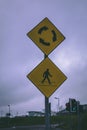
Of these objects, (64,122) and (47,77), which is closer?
(47,77)

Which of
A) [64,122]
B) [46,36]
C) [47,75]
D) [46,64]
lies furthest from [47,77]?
[64,122]

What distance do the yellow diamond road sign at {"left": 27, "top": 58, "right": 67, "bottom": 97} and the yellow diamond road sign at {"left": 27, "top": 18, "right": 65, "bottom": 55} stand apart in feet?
0.89

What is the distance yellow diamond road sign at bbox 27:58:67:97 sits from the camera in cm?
902

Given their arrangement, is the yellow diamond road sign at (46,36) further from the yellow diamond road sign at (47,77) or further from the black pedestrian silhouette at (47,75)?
the black pedestrian silhouette at (47,75)

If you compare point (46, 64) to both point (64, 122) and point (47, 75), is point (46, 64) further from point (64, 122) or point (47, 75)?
point (64, 122)

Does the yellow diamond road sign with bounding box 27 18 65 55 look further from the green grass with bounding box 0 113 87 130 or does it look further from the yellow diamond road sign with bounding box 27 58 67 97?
the green grass with bounding box 0 113 87 130

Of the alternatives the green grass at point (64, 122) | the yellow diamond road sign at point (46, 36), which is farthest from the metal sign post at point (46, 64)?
the green grass at point (64, 122)

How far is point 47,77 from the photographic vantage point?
359 inches

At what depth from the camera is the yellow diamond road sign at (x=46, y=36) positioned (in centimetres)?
912

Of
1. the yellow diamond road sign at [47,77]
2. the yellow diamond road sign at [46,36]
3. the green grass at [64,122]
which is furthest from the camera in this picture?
the green grass at [64,122]

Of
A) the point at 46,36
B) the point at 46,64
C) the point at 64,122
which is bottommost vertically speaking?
the point at 46,64

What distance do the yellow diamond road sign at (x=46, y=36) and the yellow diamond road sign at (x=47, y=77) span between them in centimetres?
27

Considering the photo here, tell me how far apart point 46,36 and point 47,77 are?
83 cm

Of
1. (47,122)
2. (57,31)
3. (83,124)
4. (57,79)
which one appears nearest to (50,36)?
(57,31)
